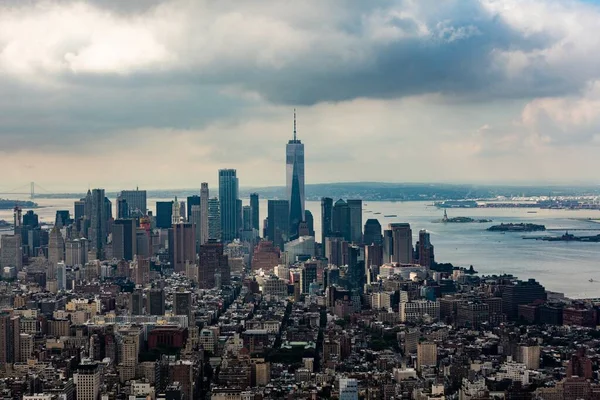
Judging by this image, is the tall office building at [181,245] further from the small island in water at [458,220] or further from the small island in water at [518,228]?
the small island in water at [458,220]

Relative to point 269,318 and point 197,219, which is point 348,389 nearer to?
point 269,318

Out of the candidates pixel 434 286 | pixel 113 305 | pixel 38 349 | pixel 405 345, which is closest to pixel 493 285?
pixel 434 286

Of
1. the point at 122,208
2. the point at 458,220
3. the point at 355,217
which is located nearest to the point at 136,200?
the point at 122,208

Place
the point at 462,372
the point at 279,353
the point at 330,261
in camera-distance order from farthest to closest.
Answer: the point at 330,261 → the point at 279,353 → the point at 462,372

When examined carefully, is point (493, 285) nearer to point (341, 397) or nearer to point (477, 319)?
point (477, 319)

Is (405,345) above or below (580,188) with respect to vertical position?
below

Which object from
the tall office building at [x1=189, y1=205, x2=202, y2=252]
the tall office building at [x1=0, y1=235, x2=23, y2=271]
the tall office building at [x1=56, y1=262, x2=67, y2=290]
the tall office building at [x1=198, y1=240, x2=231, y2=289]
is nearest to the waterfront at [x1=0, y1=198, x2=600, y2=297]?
the tall office building at [x1=189, y1=205, x2=202, y2=252]
